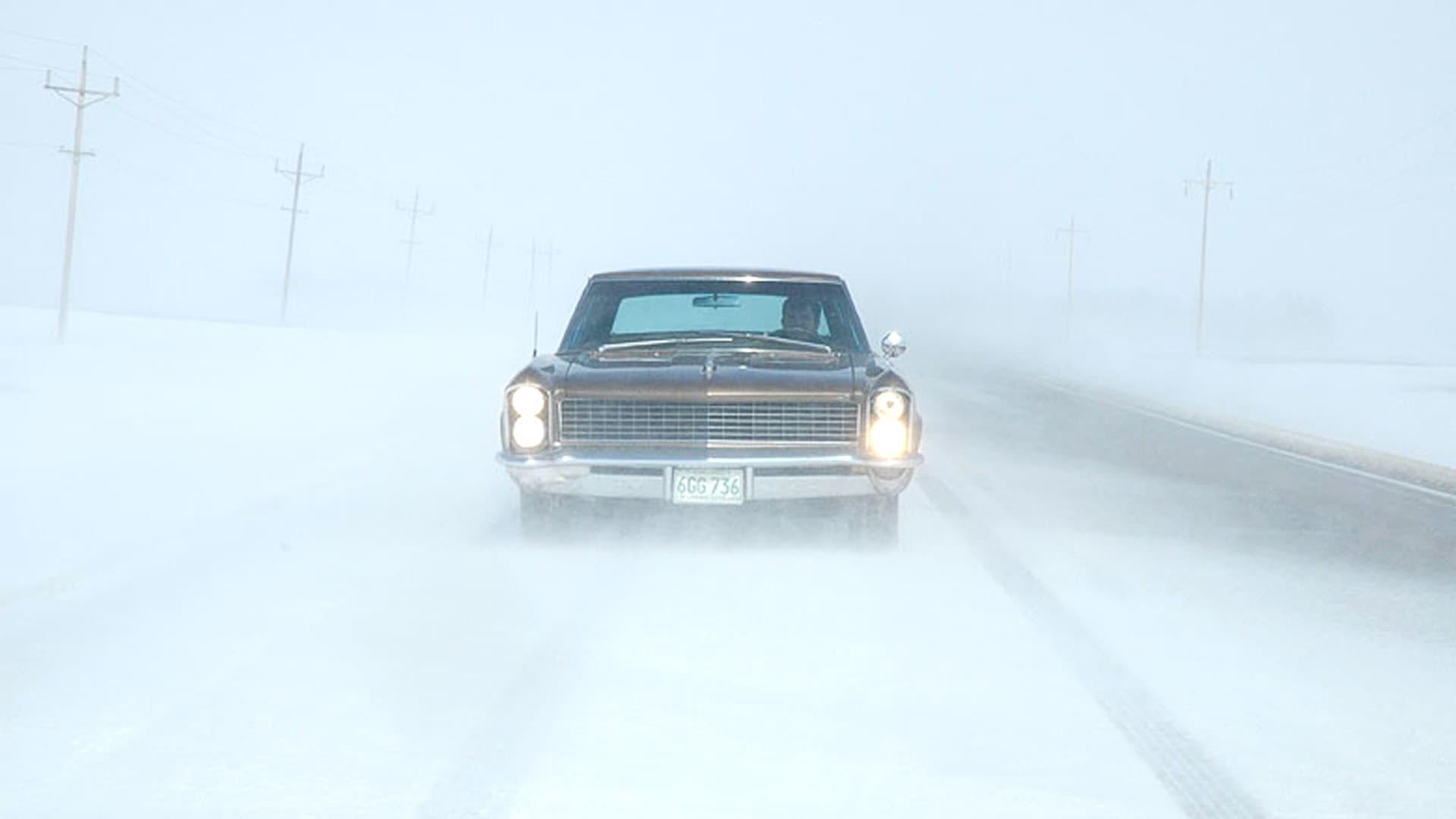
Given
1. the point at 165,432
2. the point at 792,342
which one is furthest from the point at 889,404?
the point at 165,432

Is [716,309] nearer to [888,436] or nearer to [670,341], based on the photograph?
[670,341]

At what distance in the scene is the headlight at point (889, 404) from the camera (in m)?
7.89

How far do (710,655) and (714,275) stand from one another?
394cm

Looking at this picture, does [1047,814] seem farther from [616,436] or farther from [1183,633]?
[616,436]

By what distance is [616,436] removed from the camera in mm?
7938

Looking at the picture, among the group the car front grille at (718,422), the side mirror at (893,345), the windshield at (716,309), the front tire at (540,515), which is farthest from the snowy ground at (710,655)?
the windshield at (716,309)

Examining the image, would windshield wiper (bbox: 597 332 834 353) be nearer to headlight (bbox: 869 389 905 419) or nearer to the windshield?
the windshield

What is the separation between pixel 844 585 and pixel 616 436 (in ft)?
4.92

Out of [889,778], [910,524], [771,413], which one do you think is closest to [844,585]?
[771,413]

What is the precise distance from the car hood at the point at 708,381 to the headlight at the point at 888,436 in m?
0.22

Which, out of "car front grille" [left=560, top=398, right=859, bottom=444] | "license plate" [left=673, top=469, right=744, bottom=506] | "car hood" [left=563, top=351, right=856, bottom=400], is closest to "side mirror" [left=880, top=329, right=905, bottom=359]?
"car hood" [left=563, top=351, right=856, bottom=400]

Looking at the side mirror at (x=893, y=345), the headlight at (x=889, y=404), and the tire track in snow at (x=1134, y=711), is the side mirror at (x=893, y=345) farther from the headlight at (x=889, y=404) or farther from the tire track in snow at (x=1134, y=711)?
the tire track in snow at (x=1134, y=711)

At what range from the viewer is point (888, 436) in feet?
25.8

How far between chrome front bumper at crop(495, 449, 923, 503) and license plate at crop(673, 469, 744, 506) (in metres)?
0.03
